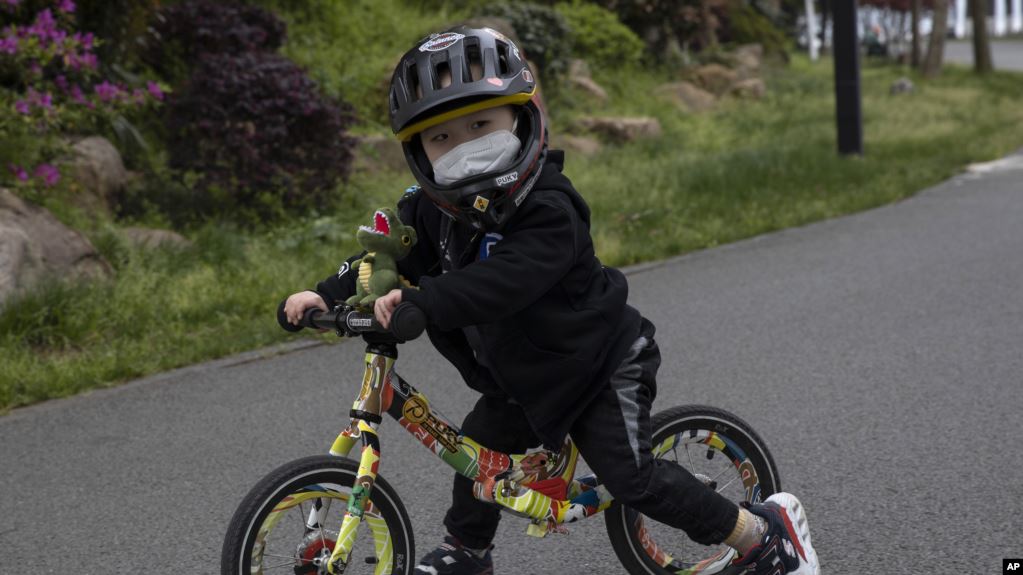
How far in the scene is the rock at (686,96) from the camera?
669 inches

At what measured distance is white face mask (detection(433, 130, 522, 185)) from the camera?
2652 mm

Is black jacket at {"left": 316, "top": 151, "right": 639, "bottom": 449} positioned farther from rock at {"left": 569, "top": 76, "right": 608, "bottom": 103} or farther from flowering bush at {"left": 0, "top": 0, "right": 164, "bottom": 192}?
rock at {"left": 569, "top": 76, "right": 608, "bottom": 103}

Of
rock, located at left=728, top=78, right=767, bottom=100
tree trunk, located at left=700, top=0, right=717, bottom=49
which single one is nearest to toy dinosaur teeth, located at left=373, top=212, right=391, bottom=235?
rock, located at left=728, top=78, right=767, bottom=100

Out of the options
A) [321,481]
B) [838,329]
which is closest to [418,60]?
[321,481]

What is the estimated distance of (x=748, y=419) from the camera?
4809 millimetres

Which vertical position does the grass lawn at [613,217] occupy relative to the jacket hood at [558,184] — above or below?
below

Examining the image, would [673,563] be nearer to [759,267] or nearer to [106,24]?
[759,267]

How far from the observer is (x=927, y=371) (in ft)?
17.6

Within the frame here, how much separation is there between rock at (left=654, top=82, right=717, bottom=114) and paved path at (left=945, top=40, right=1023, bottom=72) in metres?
17.6

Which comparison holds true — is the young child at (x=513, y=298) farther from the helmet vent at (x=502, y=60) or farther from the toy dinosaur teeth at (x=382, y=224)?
the toy dinosaur teeth at (x=382, y=224)

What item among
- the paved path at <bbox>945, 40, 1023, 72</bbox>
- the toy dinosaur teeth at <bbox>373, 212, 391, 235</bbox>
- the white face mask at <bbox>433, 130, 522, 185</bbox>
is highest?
the white face mask at <bbox>433, 130, 522, 185</bbox>

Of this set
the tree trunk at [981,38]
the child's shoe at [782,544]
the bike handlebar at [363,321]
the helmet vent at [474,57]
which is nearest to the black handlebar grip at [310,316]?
the bike handlebar at [363,321]

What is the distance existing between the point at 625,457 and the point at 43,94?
643 centimetres

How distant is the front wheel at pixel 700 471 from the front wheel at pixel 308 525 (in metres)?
0.66
